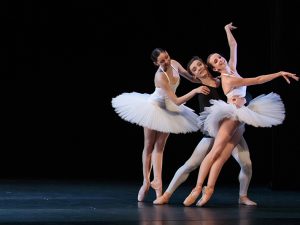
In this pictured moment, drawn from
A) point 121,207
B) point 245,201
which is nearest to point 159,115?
point 121,207

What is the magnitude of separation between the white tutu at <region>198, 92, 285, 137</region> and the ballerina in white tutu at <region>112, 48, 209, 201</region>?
0.21 meters

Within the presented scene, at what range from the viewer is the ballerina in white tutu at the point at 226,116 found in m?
5.76

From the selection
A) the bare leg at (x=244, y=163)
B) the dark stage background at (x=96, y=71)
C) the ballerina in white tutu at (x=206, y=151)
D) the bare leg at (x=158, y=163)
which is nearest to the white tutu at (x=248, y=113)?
the ballerina in white tutu at (x=206, y=151)

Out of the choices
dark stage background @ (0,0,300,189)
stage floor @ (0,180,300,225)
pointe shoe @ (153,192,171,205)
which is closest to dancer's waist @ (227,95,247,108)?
stage floor @ (0,180,300,225)

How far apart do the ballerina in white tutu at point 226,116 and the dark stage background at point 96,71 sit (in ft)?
7.67

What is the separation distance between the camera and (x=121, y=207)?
5.74 m

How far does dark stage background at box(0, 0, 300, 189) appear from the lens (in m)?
8.30

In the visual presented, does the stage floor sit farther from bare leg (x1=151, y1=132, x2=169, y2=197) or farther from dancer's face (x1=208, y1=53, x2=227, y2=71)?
dancer's face (x1=208, y1=53, x2=227, y2=71)

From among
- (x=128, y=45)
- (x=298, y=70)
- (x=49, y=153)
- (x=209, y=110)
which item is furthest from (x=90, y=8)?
(x=209, y=110)

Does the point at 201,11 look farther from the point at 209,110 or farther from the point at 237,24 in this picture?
the point at 209,110

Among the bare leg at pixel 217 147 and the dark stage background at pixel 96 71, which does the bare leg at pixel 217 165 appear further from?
the dark stage background at pixel 96 71

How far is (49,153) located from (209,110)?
345 cm

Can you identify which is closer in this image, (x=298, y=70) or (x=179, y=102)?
(x=179, y=102)

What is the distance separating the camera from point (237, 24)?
821cm
